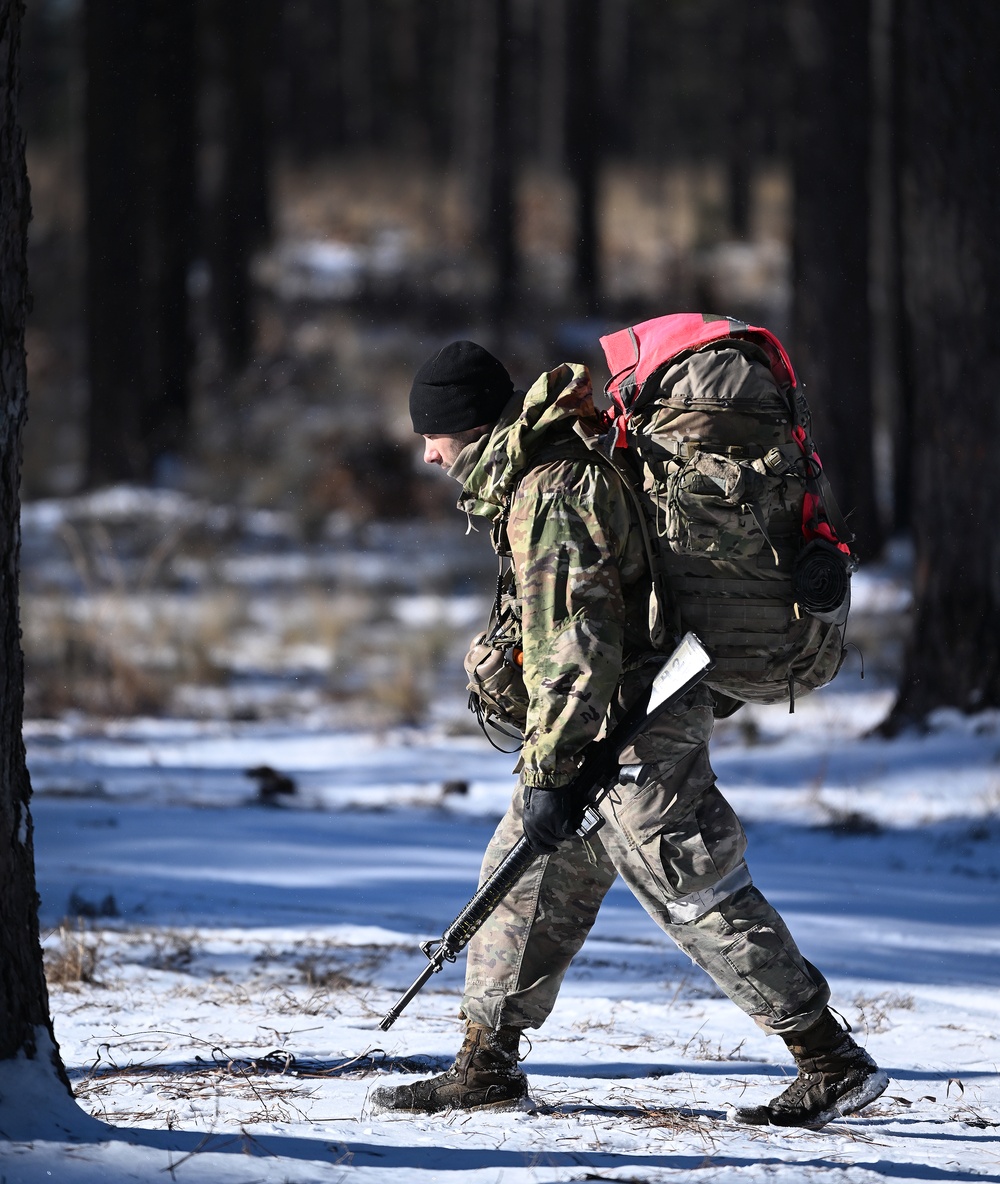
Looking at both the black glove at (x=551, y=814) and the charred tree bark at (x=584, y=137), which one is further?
the charred tree bark at (x=584, y=137)

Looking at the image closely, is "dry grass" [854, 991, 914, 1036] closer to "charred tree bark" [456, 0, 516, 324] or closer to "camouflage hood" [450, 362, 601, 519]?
"camouflage hood" [450, 362, 601, 519]

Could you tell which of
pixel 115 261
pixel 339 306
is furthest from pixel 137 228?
pixel 339 306

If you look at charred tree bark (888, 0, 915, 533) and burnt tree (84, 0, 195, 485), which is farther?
burnt tree (84, 0, 195, 485)

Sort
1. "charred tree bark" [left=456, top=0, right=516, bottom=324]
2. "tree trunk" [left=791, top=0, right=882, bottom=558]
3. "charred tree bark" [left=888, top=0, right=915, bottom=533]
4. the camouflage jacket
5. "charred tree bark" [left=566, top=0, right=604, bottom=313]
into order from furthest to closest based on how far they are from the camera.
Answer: "charred tree bark" [left=566, top=0, right=604, bottom=313] → "charred tree bark" [left=456, top=0, right=516, bottom=324] → "charred tree bark" [left=888, top=0, right=915, bottom=533] → "tree trunk" [left=791, top=0, right=882, bottom=558] → the camouflage jacket

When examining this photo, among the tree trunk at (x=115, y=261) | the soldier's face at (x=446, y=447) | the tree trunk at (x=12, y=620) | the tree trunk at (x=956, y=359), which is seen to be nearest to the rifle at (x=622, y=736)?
the soldier's face at (x=446, y=447)

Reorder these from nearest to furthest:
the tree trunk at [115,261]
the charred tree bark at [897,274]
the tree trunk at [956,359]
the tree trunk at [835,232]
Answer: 1. the tree trunk at [956,359]
2. the tree trunk at [835,232]
3. the charred tree bark at [897,274]
4. the tree trunk at [115,261]

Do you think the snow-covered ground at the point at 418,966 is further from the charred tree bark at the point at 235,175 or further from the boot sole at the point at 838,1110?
the charred tree bark at the point at 235,175

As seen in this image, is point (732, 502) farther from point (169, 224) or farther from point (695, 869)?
point (169, 224)

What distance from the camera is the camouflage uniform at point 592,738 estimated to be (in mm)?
2779

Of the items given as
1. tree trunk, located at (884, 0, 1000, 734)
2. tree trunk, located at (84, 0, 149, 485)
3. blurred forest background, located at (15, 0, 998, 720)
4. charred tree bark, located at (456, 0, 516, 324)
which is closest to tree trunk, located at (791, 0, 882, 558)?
blurred forest background, located at (15, 0, 998, 720)

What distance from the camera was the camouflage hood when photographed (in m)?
2.84

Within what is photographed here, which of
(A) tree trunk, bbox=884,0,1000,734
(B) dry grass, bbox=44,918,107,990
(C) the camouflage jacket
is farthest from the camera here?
(A) tree trunk, bbox=884,0,1000,734

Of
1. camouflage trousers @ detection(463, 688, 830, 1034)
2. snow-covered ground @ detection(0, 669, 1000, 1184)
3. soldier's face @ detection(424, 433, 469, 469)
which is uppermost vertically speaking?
soldier's face @ detection(424, 433, 469, 469)

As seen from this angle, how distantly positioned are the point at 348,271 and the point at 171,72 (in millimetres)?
8203
